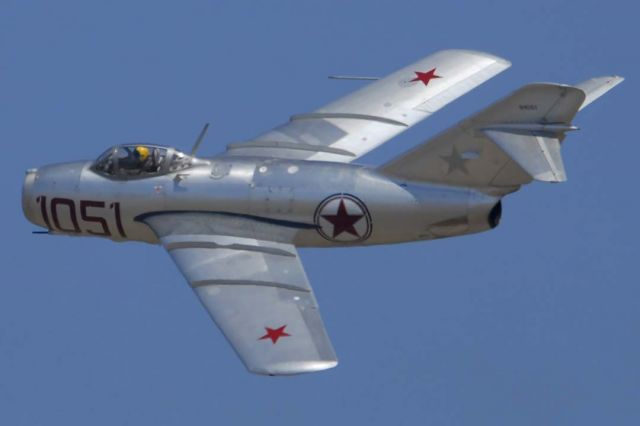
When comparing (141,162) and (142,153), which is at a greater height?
(142,153)

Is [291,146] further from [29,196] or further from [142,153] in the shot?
[29,196]

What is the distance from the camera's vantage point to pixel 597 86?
5125 cm

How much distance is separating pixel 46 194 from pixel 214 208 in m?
3.35

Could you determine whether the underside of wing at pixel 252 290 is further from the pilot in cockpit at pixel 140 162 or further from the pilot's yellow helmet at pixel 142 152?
the pilot's yellow helmet at pixel 142 152

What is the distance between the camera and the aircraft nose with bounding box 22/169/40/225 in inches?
1998

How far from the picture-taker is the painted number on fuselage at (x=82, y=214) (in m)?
50.0

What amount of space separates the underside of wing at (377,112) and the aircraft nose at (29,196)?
3.87m

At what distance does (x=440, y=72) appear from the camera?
179 feet

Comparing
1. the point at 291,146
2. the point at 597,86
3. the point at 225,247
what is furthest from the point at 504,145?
the point at 291,146

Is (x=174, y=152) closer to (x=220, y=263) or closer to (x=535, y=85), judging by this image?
(x=220, y=263)

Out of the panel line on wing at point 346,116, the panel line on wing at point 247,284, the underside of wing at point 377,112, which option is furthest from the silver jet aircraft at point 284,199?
the panel line on wing at point 346,116

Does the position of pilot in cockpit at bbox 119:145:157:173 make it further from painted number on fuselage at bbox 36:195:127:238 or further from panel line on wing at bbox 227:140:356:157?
panel line on wing at bbox 227:140:356:157

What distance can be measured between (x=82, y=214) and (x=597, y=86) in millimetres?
9804

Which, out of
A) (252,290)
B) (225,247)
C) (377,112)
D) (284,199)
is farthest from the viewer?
(377,112)
